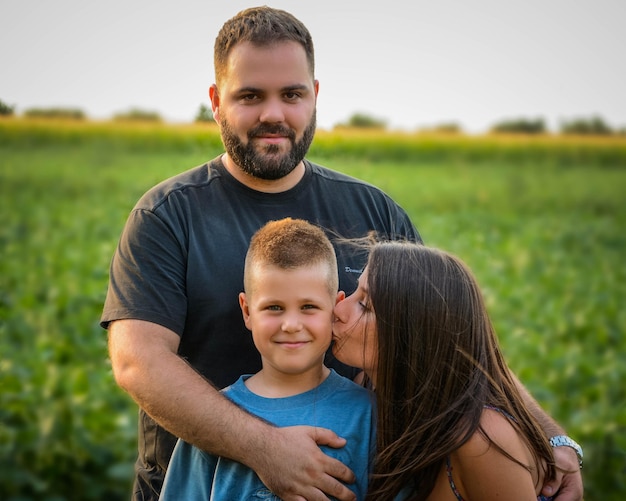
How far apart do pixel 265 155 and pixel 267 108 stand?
0.19 metres

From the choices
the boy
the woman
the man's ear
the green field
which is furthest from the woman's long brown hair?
the green field

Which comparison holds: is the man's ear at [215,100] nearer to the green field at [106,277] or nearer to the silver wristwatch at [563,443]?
the green field at [106,277]

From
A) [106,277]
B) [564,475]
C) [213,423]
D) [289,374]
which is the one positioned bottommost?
[106,277]

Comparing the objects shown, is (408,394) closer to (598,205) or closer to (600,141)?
(598,205)

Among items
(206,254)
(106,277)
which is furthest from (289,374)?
(106,277)

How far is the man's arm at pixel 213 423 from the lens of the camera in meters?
2.77

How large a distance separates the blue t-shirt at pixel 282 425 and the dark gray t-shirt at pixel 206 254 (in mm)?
390

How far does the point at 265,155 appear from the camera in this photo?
3391mm

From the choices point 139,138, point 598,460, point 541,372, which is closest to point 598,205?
point 139,138

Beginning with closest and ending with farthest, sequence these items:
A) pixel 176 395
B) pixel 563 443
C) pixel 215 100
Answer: pixel 176 395 → pixel 563 443 → pixel 215 100

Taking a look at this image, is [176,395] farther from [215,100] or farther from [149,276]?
[215,100]

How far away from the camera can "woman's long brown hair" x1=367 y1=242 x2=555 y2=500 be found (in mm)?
2771

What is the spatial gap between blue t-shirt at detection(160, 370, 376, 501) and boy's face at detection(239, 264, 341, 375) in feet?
0.45

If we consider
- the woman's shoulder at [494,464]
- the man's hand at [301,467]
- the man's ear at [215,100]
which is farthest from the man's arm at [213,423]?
the man's ear at [215,100]
